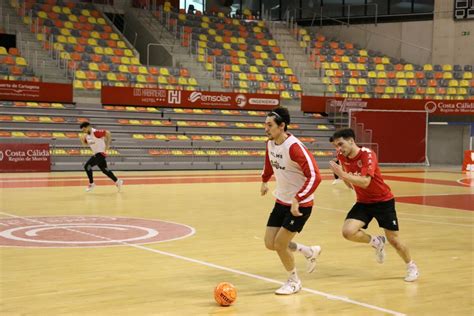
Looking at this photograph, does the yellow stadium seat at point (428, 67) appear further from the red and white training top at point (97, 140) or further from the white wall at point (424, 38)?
the red and white training top at point (97, 140)

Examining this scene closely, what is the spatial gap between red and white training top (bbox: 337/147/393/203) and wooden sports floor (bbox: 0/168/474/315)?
952 millimetres

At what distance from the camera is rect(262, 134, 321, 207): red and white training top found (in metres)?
7.49

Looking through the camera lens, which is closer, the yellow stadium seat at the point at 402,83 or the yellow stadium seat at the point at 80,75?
the yellow stadium seat at the point at 80,75

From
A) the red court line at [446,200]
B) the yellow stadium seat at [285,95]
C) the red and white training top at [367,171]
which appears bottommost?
the red court line at [446,200]

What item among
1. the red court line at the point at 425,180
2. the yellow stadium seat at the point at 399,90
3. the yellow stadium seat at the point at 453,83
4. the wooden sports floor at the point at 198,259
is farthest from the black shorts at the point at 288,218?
the yellow stadium seat at the point at 453,83

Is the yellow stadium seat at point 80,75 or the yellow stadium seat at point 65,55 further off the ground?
the yellow stadium seat at point 65,55

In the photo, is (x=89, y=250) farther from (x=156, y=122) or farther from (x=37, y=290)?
(x=156, y=122)

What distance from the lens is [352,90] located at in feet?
125

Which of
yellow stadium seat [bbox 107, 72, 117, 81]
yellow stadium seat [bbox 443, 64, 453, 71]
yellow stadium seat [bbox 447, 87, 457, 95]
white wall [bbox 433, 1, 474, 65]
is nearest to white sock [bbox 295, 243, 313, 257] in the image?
yellow stadium seat [bbox 107, 72, 117, 81]

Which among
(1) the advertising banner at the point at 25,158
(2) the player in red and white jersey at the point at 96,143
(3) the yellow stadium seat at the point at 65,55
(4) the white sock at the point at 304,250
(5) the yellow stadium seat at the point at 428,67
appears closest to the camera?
(4) the white sock at the point at 304,250

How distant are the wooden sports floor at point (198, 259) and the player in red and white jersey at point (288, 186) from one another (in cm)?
46

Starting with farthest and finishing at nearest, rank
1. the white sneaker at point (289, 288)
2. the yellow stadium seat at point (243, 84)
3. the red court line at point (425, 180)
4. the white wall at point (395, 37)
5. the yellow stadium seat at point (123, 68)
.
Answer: the white wall at point (395, 37), the yellow stadium seat at point (243, 84), the yellow stadium seat at point (123, 68), the red court line at point (425, 180), the white sneaker at point (289, 288)

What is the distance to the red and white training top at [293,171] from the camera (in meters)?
7.49

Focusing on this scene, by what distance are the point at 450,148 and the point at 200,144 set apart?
15.2 meters
